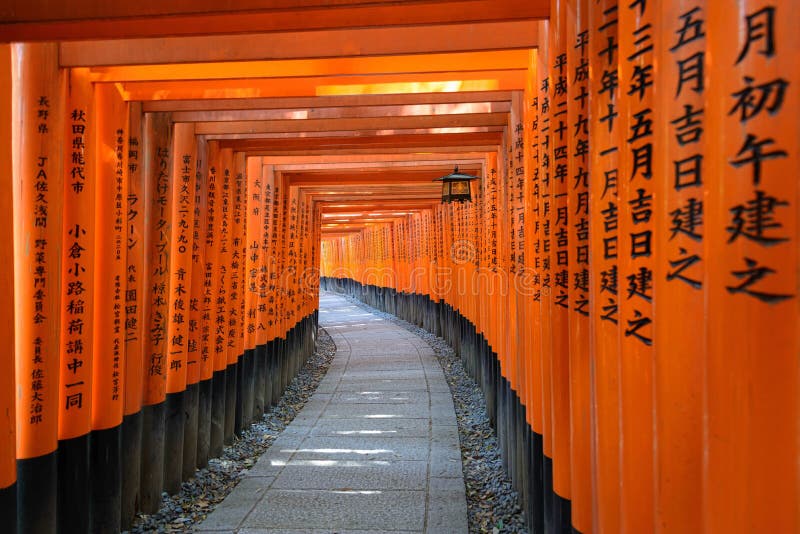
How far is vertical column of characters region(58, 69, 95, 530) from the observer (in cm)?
416

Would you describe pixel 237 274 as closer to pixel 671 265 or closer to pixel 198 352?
pixel 198 352

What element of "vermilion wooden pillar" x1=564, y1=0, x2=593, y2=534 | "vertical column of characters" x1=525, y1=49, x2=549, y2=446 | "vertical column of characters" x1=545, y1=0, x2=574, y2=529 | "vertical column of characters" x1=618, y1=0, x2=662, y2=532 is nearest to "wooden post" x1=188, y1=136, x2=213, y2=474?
"vertical column of characters" x1=525, y1=49, x2=549, y2=446

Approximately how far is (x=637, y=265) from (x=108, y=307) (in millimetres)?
3878

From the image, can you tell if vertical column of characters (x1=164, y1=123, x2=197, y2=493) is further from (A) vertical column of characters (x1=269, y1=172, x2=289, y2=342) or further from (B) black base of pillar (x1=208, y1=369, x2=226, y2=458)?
(A) vertical column of characters (x1=269, y1=172, x2=289, y2=342)

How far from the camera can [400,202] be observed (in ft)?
A: 49.8

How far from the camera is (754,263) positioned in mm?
1390

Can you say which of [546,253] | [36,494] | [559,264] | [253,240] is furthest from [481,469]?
[253,240]

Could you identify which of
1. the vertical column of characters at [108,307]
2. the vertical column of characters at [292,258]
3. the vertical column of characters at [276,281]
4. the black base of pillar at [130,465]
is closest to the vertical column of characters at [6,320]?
the vertical column of characters at [108,307]

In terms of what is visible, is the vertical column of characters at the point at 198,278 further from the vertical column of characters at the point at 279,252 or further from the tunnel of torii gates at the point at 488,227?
the vertical column of characters at the point at 279,252

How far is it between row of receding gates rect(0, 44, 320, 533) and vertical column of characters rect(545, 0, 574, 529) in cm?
277

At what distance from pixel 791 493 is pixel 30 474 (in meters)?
3.90

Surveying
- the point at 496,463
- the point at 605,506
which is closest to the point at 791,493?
the point at 605,506

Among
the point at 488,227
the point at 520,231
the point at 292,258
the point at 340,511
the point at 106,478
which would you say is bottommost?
the point at 340,511

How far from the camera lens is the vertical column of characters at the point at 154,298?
550 cm
